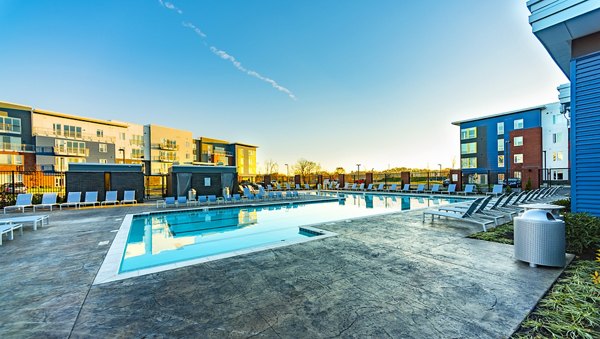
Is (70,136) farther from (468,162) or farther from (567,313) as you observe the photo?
(468,162)

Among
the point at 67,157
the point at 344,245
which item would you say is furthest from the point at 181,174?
the point at 67,157

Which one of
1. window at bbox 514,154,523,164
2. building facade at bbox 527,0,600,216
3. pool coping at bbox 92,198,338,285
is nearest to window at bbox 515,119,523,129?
window at bbox 514,154,523,164

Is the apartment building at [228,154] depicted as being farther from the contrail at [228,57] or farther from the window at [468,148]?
the window at [468,148]

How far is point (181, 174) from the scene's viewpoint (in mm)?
16703

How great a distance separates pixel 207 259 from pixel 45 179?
28511 millimetres

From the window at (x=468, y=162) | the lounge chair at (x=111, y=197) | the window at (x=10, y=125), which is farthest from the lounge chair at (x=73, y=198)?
the window at (x=468, y=162)

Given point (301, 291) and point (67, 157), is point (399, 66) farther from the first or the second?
point (67, 157)

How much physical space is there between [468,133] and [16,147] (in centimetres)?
5721

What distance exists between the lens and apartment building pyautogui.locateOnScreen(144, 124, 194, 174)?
40.0m

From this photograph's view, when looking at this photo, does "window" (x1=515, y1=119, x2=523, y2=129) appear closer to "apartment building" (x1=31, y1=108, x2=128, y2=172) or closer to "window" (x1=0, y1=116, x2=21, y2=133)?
"apartment building" (x1=31, y1=108, x2=128, y2=172)

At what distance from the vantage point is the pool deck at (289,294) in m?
2.44

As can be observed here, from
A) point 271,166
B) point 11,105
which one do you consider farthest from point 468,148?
point 11,105

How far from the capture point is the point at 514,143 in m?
30.7

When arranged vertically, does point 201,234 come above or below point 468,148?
below
